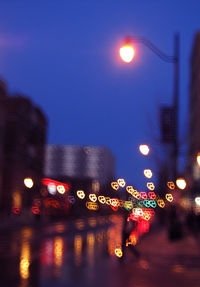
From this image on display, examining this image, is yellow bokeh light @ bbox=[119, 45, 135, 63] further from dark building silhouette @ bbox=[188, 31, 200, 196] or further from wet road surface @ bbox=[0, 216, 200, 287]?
dark building silhouette @ bbox=[188, 31, 200, 196]

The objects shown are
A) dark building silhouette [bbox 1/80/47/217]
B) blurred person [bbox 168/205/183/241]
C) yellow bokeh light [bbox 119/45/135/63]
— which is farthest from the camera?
dark building silhouette [bbox 1/80/47/217]

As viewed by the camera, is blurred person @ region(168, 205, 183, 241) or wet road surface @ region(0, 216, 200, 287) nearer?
wet road surface @ region(0, 216, 200, 287)

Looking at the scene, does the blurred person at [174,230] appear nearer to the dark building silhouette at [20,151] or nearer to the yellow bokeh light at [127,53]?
the yellow bokeh light at [127,53]

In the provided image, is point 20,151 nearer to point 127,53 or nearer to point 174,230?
point 174,230

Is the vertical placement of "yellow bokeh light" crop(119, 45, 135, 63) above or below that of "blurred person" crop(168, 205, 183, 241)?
above

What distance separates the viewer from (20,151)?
6575 cm

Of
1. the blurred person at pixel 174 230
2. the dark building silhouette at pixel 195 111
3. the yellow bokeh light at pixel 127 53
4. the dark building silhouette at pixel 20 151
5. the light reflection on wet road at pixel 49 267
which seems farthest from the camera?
the dark building silhouette at pixel 195 111

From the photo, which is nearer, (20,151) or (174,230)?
(174,230)

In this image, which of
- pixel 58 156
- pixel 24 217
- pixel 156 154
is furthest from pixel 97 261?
pixel 24 217

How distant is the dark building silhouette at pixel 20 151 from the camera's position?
206 feet

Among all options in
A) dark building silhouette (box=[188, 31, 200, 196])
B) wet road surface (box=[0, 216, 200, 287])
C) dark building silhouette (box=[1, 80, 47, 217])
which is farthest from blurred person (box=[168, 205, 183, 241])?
dark building silhouette (box=[188, 31, 200, 196])

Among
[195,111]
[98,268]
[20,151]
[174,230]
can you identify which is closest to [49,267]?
[98,268]

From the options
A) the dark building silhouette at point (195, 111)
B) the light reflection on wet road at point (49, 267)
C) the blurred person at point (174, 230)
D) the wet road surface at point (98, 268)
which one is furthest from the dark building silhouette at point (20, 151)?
the wet road surface at point (98, 268)

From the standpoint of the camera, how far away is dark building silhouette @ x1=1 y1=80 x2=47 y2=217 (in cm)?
6278
